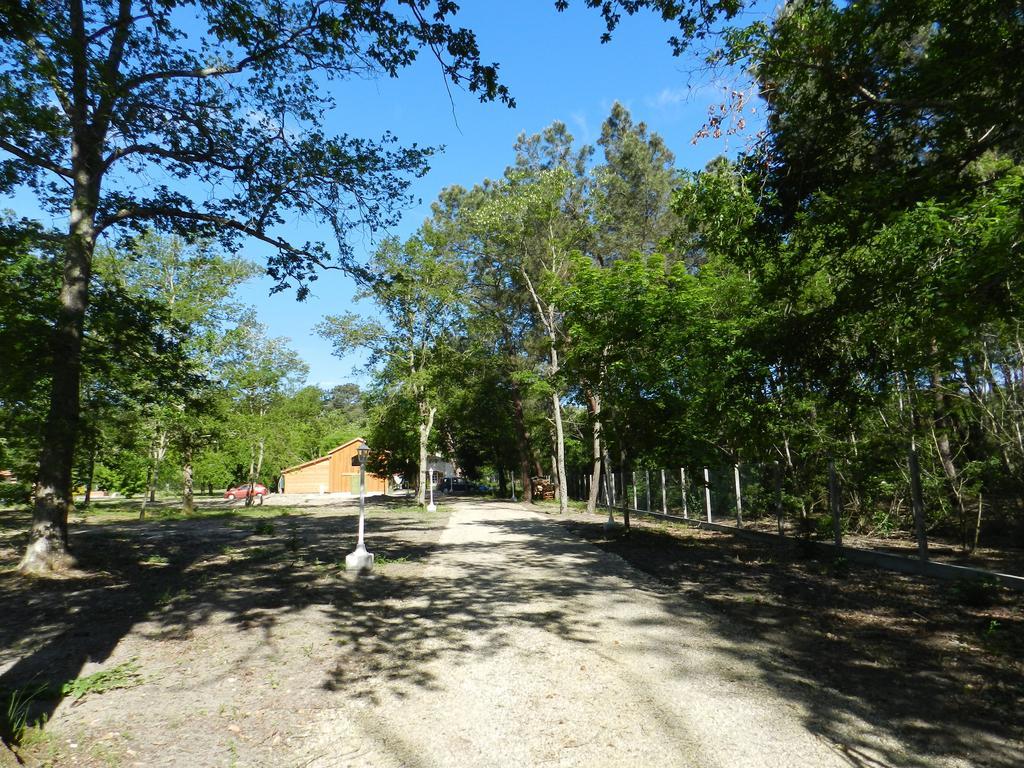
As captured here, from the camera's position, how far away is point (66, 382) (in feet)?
32.1

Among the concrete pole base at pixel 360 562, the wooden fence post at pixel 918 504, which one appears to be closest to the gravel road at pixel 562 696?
the concrete pole base at pixel 360 562

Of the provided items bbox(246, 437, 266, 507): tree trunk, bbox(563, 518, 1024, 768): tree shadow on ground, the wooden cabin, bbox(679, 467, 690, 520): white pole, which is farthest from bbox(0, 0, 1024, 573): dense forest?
the wooden cabin

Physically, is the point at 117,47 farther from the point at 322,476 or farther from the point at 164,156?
the point at 322,476

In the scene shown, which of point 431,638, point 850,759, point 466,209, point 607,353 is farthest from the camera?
point 466,209

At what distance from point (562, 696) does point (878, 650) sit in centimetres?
302

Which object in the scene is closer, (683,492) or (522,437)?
(683,492)

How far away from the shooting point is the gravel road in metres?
3.51

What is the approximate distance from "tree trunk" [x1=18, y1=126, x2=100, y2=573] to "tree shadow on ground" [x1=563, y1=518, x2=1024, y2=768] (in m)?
9.65

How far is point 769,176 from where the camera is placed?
24.1ft

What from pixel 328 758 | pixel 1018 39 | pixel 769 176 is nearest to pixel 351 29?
pixel 769 176

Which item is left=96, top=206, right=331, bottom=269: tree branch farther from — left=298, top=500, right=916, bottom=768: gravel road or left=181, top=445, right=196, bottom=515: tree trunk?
left=181, top=445, right=196, bottom=515: tree trunk

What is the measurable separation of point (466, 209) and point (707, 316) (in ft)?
58.8

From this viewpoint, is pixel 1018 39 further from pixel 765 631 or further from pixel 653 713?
pixel 653 713

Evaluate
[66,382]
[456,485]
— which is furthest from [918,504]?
[456,485]
